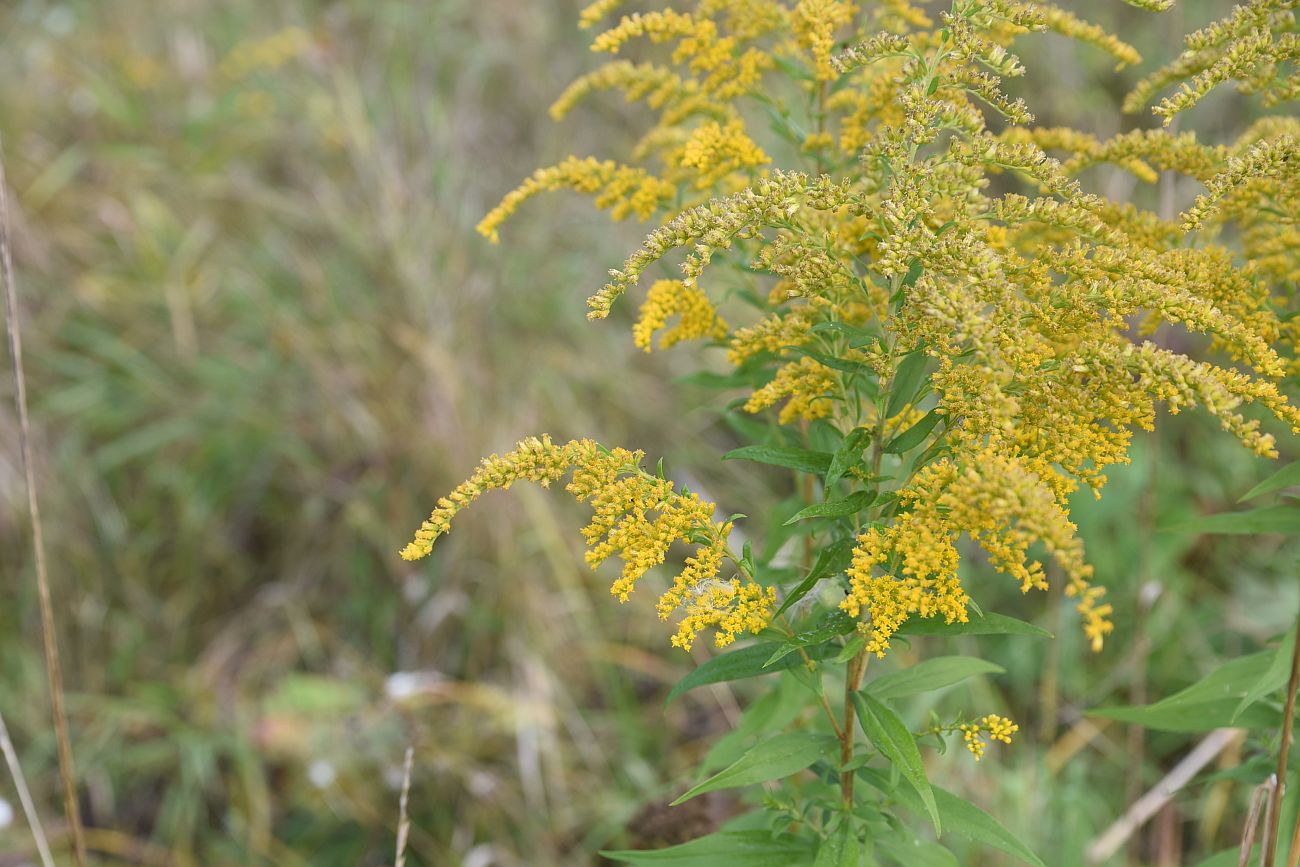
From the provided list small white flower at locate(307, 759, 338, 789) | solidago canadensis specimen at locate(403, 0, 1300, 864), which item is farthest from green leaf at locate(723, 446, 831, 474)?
small white flower at locate(307, 759, 338, 789)

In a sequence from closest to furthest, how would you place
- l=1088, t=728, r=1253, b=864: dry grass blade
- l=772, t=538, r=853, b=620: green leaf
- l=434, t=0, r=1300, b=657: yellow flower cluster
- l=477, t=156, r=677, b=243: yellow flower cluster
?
l=434, t=0, r=1300, b=657: yellow flower cluster → l=772, t=538, r=853, b=620: green leaf → l=477, t=156, r=677, b=243: yellow flower cluster → l=1088, t=728, r=1253, b=864: dry grass blade

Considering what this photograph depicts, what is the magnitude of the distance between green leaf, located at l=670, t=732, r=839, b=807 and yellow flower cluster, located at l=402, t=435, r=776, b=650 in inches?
10.4

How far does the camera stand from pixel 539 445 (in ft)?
6.01

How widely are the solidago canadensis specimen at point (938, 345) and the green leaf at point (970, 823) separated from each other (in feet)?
0.05

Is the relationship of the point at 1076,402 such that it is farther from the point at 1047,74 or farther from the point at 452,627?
the point at 1047,74

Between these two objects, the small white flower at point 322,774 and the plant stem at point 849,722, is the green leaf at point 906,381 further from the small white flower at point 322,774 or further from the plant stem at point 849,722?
the small white flower at point 322,774

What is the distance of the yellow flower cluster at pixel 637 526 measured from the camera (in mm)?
1792

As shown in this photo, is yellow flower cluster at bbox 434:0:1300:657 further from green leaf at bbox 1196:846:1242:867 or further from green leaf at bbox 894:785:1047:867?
green leaf at bbox 1196:846:1242:867

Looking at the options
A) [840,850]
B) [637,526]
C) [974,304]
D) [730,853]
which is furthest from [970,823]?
[974,304]

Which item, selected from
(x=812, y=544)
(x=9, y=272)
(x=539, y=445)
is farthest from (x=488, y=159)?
(x=539, y=445)

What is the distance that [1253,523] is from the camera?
7.07 ft

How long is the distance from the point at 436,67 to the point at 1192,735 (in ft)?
16.9

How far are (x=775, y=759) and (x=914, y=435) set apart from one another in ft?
2.08

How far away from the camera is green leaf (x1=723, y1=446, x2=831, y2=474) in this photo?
1.88 meters
